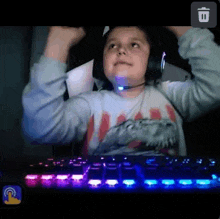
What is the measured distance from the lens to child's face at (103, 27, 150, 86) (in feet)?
2.85

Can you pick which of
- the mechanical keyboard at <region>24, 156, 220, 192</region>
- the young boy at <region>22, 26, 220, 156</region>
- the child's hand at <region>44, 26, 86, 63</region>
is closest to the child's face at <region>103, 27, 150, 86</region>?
the young boy at <region>22, 26, 220, 156</region>

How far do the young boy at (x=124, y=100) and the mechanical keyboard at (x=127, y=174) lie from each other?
0.13m

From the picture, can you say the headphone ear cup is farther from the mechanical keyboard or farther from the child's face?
the mechanical keyboard

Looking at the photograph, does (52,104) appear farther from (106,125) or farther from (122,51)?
(122,51)

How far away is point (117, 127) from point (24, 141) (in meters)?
0.31

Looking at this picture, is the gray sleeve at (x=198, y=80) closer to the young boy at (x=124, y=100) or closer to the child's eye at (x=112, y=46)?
the young boy at (x=124, y=100)

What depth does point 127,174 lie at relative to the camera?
0.63 meters

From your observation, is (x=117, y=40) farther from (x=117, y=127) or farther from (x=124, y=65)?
(x=117, y=127)

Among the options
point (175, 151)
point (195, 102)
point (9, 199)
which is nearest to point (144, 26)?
point (195, 102)

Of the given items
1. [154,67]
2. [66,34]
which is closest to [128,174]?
[154,67]

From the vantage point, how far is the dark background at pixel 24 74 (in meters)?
0.85

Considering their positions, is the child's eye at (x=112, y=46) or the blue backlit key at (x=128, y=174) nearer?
the blue backlit key at (x=128, y=174)

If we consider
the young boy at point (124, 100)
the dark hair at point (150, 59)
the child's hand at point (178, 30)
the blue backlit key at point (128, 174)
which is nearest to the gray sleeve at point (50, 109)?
the young boy at point (124, 100)

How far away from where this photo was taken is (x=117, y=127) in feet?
2.81
